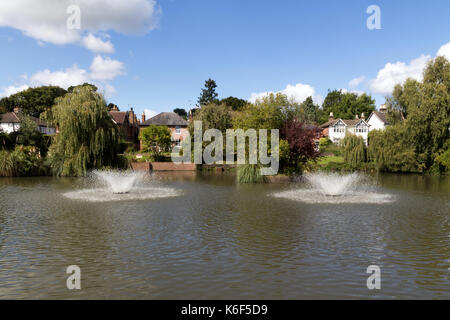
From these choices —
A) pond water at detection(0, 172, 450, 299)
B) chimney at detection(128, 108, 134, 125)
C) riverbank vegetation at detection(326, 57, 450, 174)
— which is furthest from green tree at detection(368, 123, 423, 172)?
chimney at detection(128, 108, 134, 125)

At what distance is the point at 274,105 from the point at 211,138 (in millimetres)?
20839

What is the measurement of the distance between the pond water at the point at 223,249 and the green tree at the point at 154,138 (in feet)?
155

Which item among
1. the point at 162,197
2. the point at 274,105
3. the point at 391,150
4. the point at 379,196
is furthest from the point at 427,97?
the point at 162,197

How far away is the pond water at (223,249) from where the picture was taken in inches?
366

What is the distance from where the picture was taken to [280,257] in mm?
11867

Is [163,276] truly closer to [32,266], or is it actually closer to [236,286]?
[236,286]

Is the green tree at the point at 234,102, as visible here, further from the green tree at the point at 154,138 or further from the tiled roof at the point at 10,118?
the tiled roof at the point at 10,118

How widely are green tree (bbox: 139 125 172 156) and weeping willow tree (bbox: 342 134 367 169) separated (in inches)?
1361

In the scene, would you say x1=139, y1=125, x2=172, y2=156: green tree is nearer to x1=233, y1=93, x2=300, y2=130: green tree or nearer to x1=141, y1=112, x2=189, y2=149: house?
x1=141, y1=112, x2=189, y2=149: house

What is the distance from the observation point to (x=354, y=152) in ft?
195

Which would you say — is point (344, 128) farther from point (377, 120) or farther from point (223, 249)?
point (223, 249)

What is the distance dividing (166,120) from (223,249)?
75.8 m

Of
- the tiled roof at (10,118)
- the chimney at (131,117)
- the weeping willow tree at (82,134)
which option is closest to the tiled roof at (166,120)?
the chimney at (131,117)

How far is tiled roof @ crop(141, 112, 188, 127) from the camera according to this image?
84594 millimetres
